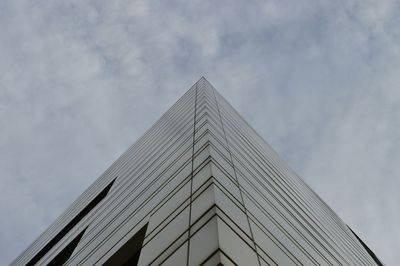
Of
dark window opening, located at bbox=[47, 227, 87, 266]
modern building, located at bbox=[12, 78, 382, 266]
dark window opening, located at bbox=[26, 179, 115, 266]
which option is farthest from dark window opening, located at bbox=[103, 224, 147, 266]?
dark window opening, located at bbox=[26, 179, 115, 266]

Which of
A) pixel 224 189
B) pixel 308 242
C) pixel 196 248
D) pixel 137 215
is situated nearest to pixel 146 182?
pixel 137 215

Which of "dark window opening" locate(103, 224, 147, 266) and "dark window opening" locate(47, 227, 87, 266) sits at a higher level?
"dark window opening" locate(47, 227, 87, 266)

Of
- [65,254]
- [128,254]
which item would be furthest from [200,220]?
[65,254]

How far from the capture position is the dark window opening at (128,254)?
34.6 ft

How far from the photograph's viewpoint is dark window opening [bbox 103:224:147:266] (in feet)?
34.6

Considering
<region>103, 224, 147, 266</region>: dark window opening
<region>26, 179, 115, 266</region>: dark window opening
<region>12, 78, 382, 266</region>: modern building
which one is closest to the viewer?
<region>12, 78, 382, 266</region>: modern building

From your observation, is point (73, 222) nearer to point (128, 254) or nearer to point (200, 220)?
point (128, 254)

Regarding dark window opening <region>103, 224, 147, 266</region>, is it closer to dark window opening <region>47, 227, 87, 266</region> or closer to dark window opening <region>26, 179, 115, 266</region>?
dark window opening <region>47, 227, 87, 266</region>

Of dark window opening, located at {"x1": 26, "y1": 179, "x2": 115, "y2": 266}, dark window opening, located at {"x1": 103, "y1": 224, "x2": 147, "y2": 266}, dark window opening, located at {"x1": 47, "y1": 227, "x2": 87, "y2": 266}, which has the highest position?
dark window opening, located at {"x1": 26, "y1": 179, "x2": 115, "y2": 266}

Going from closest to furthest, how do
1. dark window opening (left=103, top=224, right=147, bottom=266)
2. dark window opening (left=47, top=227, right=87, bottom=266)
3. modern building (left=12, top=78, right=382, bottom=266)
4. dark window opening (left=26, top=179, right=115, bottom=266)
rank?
modern building (left=12, top=78, right=382, bottom=266)
dark window opening (left=103, top=224, right=147, bottom=266)
dark window opening (left=47, top=227, right=87, bottom=266)
dark window opening (left=26, top=179, right=115, bottom=266)

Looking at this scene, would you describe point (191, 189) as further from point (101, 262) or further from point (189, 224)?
point (101, 262)

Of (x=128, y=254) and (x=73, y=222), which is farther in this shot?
(x=73, y=222)

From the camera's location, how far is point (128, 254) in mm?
10750

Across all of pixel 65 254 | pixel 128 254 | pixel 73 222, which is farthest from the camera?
pixel 73 222
